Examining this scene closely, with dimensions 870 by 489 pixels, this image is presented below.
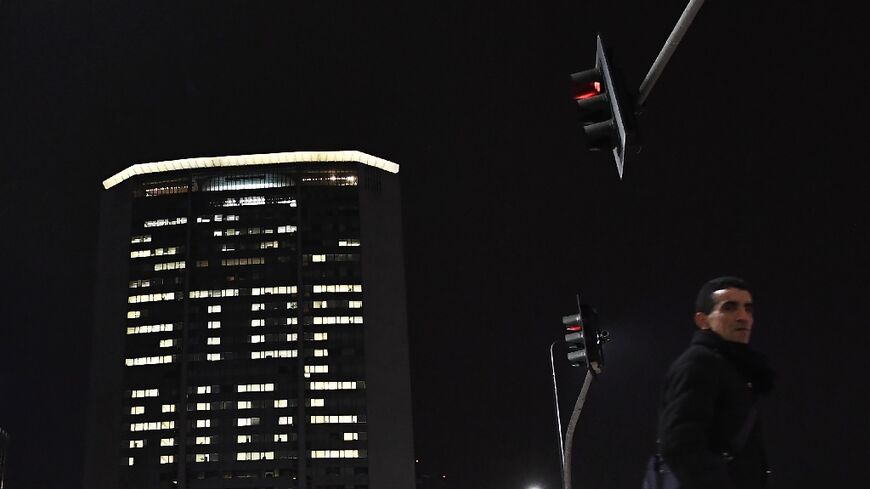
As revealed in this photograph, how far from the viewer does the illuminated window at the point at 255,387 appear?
15188 centimetres

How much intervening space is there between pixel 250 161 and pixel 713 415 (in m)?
171

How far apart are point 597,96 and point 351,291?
15020 centimetres

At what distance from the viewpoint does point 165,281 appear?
160 meters

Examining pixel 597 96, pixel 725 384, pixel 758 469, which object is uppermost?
pixel 597 96

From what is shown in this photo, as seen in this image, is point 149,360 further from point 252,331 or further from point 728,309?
point 728,309

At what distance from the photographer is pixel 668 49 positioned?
26.8 feet

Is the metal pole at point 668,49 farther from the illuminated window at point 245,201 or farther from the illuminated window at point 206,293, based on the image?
the illuminated window at point 245,201

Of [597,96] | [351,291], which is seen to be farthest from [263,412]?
[597,96]

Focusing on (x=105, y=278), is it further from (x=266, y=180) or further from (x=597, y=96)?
(x=597, y=96)

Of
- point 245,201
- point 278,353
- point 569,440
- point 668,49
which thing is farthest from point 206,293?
point 668,49

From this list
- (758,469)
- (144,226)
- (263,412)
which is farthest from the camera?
(144,226)

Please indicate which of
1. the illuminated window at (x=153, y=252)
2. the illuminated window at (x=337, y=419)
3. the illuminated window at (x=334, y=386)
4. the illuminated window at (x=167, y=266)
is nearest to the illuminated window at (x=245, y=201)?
the illuminated window at (x=153, y=252)

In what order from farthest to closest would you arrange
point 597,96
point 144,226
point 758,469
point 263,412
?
point 144,226
point 263,412
point 597,96
point 758,469

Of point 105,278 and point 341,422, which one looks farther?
point 105,278
